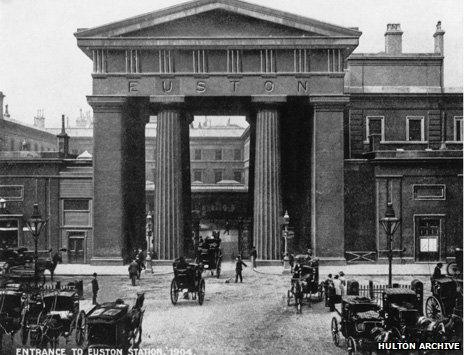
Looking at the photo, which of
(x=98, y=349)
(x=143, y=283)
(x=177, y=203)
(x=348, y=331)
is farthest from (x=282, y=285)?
(x=98, y=349)

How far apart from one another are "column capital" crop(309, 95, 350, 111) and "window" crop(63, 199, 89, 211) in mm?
17234

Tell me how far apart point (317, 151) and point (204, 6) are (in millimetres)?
12013

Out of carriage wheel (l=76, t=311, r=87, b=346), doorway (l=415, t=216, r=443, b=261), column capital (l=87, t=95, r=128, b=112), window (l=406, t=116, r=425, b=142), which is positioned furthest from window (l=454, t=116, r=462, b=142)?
carriage wheel (l=76, t=311, r=87, b=346)

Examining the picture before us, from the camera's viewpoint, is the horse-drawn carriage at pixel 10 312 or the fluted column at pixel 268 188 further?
the fluted column at pixel 268 188

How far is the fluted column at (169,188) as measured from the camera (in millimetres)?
33531

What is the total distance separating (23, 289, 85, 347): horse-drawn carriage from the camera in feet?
48.4

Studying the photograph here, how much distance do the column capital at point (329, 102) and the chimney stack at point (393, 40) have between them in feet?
47.2

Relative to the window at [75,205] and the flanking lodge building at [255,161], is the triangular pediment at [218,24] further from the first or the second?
the window at [75,205]

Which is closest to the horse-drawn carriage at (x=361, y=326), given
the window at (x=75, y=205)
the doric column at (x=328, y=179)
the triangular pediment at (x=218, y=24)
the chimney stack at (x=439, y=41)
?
the doric column at (x=328, y=179)

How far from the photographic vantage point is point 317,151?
34.0 meters

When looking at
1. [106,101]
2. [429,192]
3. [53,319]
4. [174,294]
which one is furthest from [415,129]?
[53,319]

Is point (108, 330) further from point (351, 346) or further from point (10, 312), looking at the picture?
point (351, 346)

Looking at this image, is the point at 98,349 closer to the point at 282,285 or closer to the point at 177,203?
the point at 282,285

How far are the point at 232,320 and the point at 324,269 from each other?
1392cm
